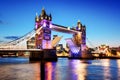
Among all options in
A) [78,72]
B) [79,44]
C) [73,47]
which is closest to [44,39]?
[73,47]

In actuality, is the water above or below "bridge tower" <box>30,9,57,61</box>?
below

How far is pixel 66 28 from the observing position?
87.1m

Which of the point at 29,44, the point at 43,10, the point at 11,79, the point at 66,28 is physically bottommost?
the point at 11,79

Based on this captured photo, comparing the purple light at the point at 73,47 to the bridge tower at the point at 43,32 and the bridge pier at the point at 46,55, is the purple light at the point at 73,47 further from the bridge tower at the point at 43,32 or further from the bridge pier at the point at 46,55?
the bridge pier at the point at 46,55

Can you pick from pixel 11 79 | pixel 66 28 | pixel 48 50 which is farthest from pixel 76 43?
pixel 11 79

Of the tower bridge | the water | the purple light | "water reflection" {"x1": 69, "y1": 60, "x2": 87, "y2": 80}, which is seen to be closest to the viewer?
the water

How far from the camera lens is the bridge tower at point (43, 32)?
76.8 metres

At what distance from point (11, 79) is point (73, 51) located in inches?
3065

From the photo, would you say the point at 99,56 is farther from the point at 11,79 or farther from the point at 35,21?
the point at 11,79

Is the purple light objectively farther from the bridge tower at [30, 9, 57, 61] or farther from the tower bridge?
the bridge tower at [30, 9, 57, 61]

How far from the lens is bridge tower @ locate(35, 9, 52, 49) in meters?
76.8

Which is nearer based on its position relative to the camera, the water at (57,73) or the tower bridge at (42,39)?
the water at (57,73)

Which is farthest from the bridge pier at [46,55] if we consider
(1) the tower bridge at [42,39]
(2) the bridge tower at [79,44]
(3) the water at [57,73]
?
(2) the bridge tower at [79,44]

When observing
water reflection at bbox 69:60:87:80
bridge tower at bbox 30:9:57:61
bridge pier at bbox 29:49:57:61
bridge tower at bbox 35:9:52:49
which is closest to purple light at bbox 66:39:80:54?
bridge tower at bbox 30:9:57:61
